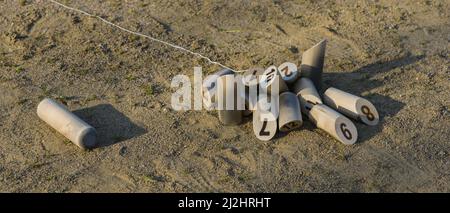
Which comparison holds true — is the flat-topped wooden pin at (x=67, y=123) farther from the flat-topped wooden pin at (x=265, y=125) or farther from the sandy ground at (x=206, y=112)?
the flat-topped wooden pin at (x=265, y=125)

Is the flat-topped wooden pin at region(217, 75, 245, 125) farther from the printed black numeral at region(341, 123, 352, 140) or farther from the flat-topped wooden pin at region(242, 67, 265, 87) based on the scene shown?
the printed black numeral at region(341, 123, 352, 140)

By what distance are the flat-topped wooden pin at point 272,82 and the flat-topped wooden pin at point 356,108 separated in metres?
0.60

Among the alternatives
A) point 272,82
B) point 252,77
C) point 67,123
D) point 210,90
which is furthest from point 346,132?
point 67,123

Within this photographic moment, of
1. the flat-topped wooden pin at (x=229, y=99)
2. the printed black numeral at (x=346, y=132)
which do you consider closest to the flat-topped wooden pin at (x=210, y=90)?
the flat-topped wooden pin at (x=229, y=99)

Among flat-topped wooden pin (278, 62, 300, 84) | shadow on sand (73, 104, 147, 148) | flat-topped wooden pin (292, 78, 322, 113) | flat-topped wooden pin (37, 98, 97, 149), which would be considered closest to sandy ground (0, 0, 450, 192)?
shadow on sand (73, 104, 147, 148)

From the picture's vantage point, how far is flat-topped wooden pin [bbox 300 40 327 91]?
768 centimetres

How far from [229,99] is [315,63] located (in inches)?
45.8

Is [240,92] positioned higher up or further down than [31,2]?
higher up

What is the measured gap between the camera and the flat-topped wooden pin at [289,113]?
7.15 meters
